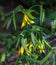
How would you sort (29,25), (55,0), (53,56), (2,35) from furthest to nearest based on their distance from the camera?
1. (55,0)
2. (2,35)
3. (29,25)
4. (53,56)

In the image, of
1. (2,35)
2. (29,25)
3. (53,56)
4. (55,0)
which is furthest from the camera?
(55,0)

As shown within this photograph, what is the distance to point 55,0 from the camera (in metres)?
3.91

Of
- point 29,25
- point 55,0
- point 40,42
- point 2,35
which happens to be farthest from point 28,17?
point 55,0

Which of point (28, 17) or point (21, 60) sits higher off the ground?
point (28, 17)

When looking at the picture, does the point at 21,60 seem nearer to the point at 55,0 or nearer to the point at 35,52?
the point at 35,52

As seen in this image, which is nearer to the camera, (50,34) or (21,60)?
(21,60)

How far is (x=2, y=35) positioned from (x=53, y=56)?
1.95 metres

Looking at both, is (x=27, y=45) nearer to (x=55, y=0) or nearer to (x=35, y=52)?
(x=35, y=52)

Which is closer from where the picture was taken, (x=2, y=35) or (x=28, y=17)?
(x=28, y=17)

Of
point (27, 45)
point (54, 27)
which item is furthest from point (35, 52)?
point (54, 27)

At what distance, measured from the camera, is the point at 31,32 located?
5.46 feet

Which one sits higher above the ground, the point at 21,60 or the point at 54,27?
the point at 54,27

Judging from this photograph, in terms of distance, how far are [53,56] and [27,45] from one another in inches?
7.1

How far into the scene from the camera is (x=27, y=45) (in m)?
1.76
